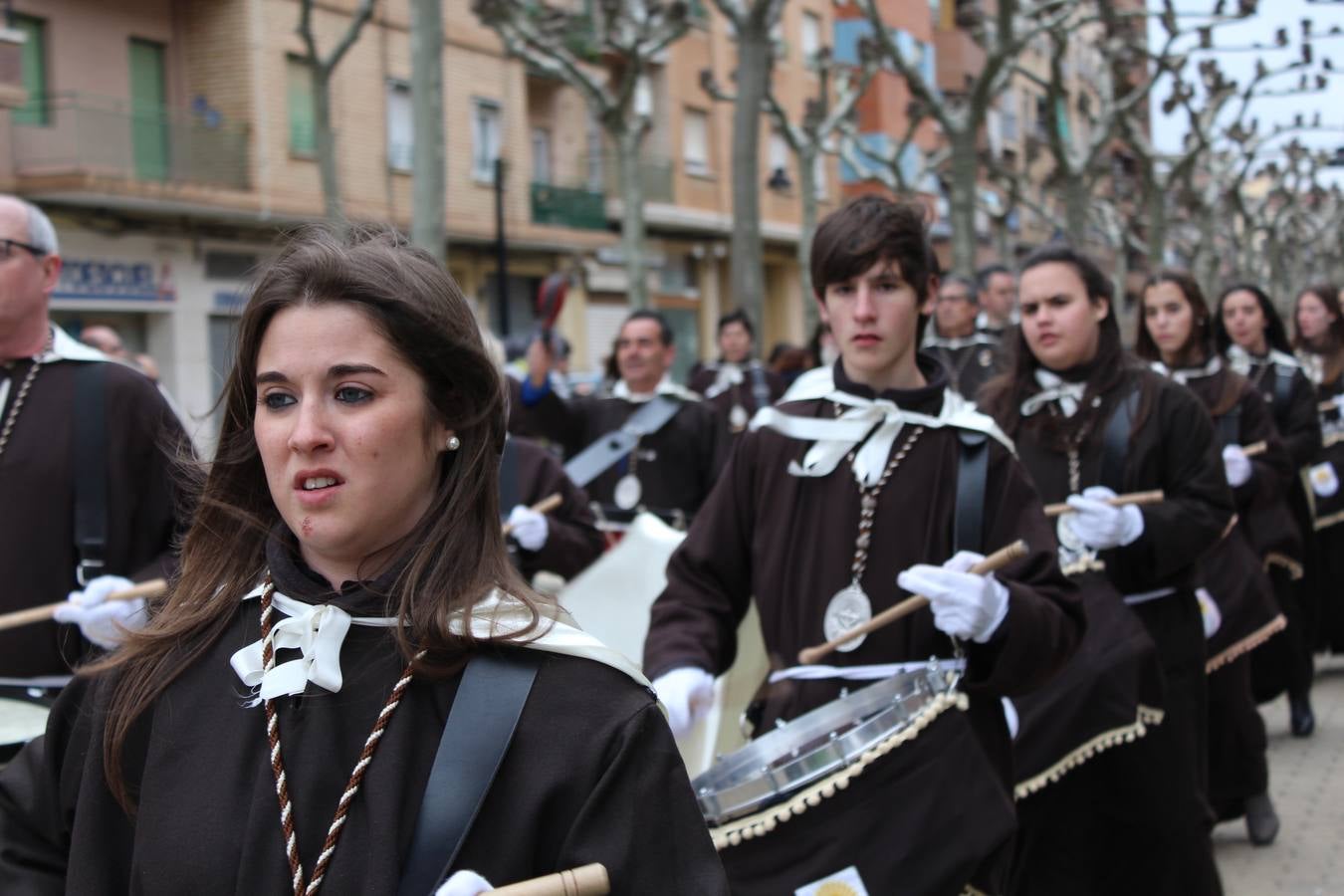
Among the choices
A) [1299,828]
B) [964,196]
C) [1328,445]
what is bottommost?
[1299,828]

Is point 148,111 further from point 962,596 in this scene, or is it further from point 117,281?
point 962,596

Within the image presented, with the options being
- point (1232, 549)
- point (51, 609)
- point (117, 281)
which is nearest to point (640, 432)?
point (1232, 549)

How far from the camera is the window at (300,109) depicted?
25.2 meters

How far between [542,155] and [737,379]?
1997 cm

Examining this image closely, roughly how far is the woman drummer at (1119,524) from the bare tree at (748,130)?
40.2ft

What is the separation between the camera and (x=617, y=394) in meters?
9.00

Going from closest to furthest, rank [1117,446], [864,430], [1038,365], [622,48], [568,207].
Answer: [864,430], [1117,446], [1038,365], [622,48], [568,207]

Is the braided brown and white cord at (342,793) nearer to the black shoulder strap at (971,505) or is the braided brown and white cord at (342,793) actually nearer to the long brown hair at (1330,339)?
the black shoulder strap at (971,505)

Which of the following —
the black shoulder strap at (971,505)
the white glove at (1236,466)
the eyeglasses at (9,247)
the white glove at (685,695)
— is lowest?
the white glove at (685,695)

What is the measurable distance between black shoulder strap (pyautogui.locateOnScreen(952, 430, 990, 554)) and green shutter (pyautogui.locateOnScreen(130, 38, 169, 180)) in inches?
819

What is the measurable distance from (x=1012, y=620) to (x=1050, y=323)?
193 centimetres

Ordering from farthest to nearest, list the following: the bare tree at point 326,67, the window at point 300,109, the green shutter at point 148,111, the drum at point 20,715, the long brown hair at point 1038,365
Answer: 1. the window at point 300,109
2. the green shutter at point 148,111
3. the bare tree at point 326,67
4. the long brown hair at point 1038,365
5. the drum at point 20,715

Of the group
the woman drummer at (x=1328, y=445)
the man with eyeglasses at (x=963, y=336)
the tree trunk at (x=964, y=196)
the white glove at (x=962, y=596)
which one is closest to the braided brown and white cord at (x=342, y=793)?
the white glove at (x=962, y=596)

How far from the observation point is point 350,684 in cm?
213
